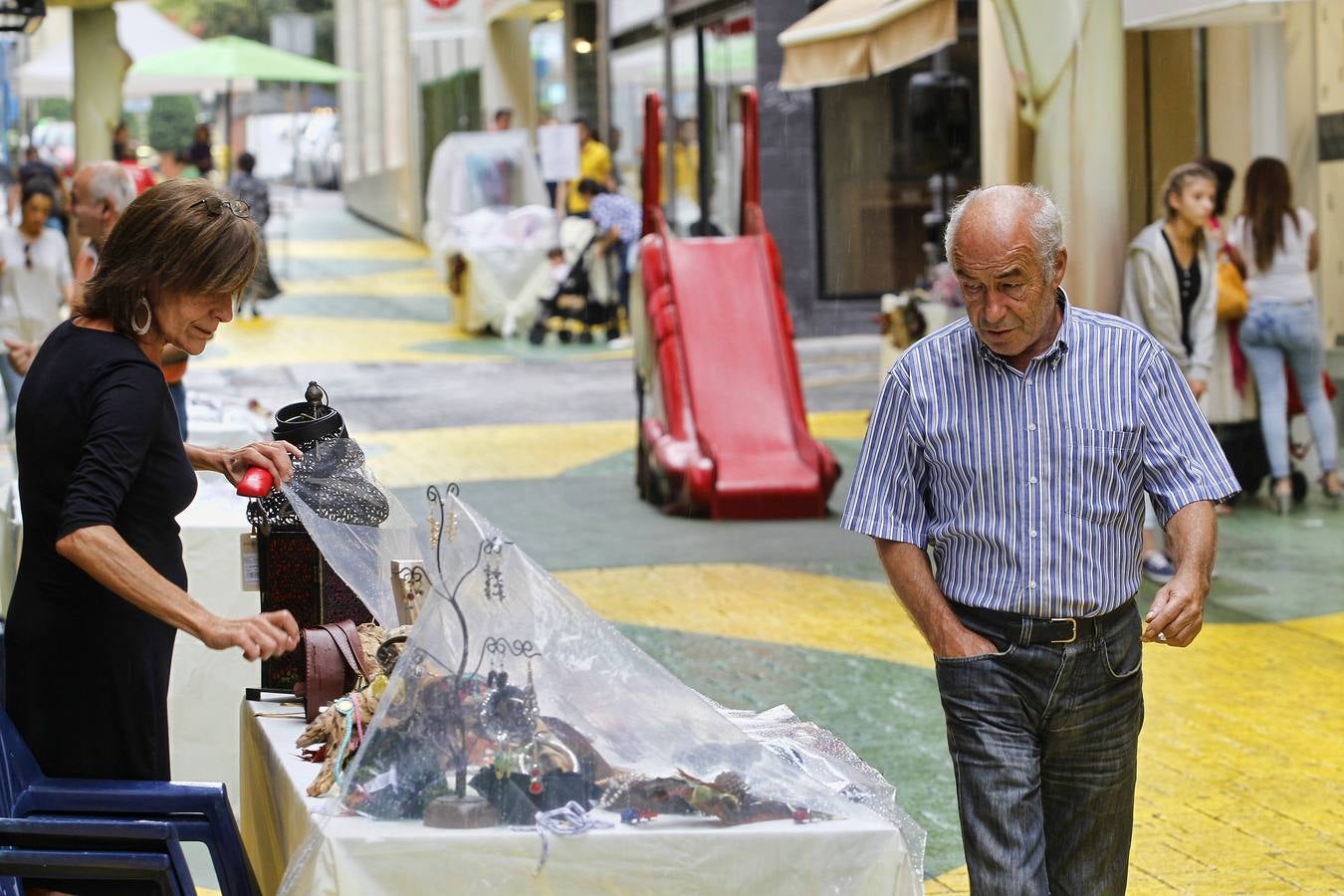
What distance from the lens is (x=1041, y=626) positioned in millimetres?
3506

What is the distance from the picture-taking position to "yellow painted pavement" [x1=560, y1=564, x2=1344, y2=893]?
5305 millimetres

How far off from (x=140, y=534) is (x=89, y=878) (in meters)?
0.59

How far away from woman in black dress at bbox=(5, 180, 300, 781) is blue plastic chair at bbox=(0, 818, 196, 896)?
0.63 feet

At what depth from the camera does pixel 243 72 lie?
23938mm

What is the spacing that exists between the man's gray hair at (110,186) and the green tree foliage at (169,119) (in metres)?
54.1

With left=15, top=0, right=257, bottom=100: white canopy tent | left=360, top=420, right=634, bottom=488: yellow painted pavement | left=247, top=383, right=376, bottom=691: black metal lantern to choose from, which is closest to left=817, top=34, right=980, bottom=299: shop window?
left=360, top=420, right=634, bottom=488: yellow painted pavement

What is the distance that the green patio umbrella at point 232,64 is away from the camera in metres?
24.0

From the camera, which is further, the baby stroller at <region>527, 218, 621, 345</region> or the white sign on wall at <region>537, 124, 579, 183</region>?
the white sign on wall at <region>537, 124, 579, 183</region>

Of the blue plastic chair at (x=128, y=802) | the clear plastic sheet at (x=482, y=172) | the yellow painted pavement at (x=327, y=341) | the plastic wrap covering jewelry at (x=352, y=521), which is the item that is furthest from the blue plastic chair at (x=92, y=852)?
the clear plastic sheet at (x=482, y=172)

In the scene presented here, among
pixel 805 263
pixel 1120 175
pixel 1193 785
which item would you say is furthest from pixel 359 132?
pixel 1193 785

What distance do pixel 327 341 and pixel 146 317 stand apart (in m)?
18.7

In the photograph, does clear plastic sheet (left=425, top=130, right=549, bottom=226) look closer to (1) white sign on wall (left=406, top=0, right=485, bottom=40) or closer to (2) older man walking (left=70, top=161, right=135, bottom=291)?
(1) white sign on wall (left=406, top=0, right=485, bottom=40)

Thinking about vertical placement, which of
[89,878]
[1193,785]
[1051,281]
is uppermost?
[1051,281]

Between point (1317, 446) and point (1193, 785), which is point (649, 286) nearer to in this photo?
point (1317, 446)
